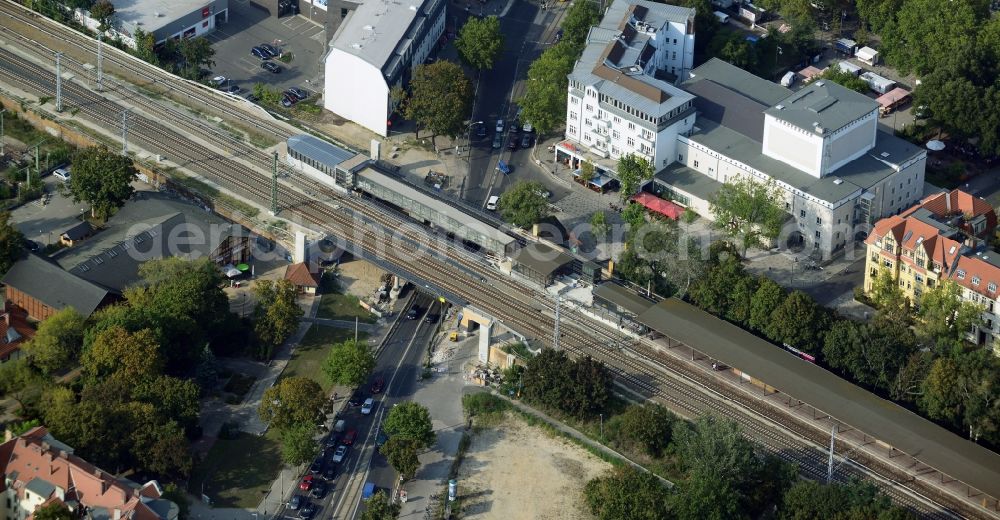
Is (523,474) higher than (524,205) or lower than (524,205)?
lower

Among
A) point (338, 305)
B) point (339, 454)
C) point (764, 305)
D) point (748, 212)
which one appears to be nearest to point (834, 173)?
point (748, 212)


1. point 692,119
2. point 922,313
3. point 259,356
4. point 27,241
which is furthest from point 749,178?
point 27,241

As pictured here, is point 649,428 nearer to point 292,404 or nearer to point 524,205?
point 292,404

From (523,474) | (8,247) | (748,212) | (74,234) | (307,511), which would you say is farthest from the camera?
(74,234)

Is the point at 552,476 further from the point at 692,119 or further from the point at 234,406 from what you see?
the point at 692,119

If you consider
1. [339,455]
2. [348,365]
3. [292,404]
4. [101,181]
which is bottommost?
[339,455]

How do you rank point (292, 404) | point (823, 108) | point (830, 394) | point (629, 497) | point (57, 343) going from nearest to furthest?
point (629, 497) < point (292, 404) < point (830, 394) < point (57, 343) < point (823, 108)

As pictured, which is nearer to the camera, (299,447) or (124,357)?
(299,447)
